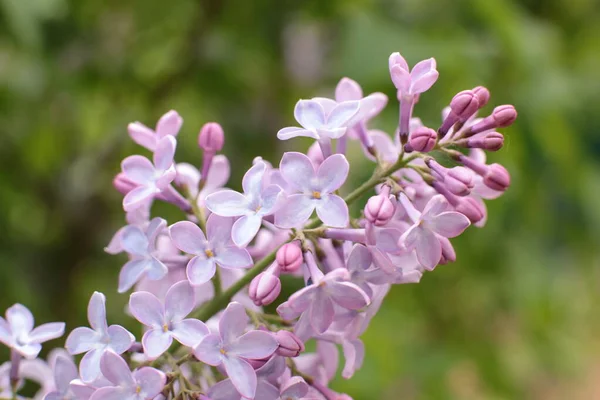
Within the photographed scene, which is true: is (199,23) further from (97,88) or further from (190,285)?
(190,285)

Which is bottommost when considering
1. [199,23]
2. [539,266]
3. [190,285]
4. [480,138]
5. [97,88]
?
[539,266]

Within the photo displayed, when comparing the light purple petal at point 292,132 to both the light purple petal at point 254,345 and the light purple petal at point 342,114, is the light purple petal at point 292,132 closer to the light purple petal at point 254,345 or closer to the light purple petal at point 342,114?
the light purple petal at point 342,114

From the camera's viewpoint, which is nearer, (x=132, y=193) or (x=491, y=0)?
(x=132, y=193)

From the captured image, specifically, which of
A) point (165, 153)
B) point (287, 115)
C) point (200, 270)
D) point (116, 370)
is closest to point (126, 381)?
point (116, 370)

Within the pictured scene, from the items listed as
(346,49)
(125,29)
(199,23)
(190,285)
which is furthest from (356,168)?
(125,29)

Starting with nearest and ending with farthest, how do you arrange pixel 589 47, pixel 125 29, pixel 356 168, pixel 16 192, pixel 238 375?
pixel 238 375
pixel 356 168
pixel 16 192
pixel 125 29
pixel 589 47

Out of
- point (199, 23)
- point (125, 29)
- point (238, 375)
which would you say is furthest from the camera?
point (125, 29)

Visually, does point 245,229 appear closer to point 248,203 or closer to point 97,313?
point 248,203

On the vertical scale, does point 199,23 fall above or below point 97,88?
above
